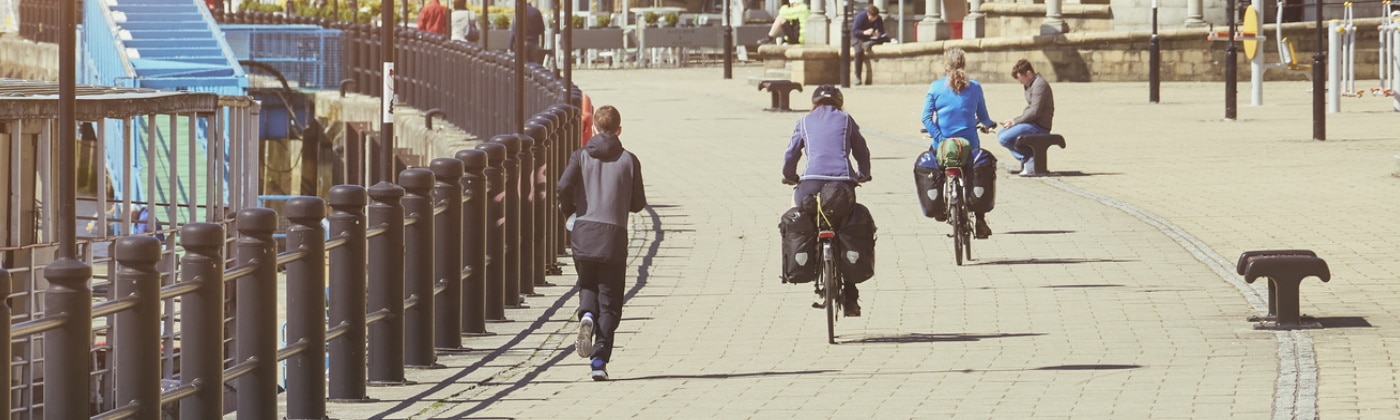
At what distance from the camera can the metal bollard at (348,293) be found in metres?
9.62

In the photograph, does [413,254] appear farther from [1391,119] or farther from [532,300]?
[1391,119]

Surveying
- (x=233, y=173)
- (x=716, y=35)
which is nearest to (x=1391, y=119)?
(x=233, y=173)

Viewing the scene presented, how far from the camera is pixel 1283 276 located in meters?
11.9

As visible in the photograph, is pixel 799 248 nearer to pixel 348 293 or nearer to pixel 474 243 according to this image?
pixel 474 243

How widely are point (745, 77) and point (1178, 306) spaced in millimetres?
32415

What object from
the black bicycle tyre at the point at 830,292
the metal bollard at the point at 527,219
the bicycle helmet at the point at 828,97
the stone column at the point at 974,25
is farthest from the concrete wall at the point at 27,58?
the black bicycle tyre at the point at 830,292

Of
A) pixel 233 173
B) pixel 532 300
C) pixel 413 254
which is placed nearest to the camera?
pixel 413 254

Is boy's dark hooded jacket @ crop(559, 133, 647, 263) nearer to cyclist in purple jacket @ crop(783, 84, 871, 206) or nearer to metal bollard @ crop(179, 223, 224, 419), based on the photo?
cyclist in purple jacket @ crop(783, 84, 871, 206)

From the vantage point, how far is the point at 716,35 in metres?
52.7

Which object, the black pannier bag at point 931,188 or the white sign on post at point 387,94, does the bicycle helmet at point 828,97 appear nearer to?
the white sign on post at point 387,94

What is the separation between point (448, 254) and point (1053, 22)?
29517 millimetres

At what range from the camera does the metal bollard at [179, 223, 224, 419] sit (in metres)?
7.93

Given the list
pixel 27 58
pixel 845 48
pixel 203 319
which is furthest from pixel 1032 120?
pixel 27 58

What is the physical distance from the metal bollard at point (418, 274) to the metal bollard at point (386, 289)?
0.39 meters
